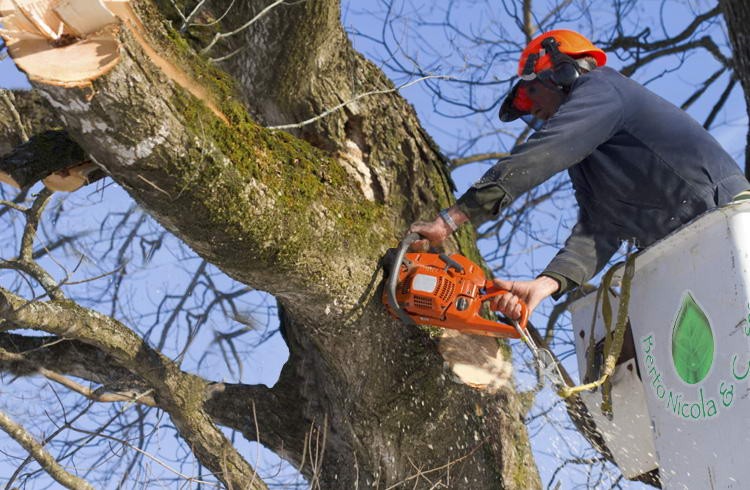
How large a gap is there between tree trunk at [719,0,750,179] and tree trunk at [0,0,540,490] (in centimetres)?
→ 158

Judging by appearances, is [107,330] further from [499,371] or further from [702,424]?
[702,424]

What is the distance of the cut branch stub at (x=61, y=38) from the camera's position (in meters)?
2.15

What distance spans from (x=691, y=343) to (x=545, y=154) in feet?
2.54

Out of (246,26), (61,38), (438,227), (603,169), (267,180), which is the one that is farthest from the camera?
(246,26)

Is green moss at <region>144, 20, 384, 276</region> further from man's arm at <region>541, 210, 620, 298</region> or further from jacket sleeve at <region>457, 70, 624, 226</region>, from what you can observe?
man's arm at <region>541, 210, 620, 298</region>

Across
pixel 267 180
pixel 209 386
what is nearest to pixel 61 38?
pixel 267 180

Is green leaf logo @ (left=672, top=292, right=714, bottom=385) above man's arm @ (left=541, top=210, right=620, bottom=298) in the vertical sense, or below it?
below

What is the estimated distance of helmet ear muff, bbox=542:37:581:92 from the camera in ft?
10.6

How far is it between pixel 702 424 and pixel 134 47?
1.87 metres

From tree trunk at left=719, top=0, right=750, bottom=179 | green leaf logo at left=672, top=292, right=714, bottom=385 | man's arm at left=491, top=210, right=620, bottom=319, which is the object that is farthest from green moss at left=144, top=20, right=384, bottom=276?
tree trunk at left=719, top=0, right=750, bottom=179

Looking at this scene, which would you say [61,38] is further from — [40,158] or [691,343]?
[691,343]

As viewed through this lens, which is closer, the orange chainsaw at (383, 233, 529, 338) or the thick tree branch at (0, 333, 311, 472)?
the orange chainsaw at (383, 233, 529, 338)

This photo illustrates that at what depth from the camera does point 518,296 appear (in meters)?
3.02

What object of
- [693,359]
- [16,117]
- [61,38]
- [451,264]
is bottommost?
[693,359]
